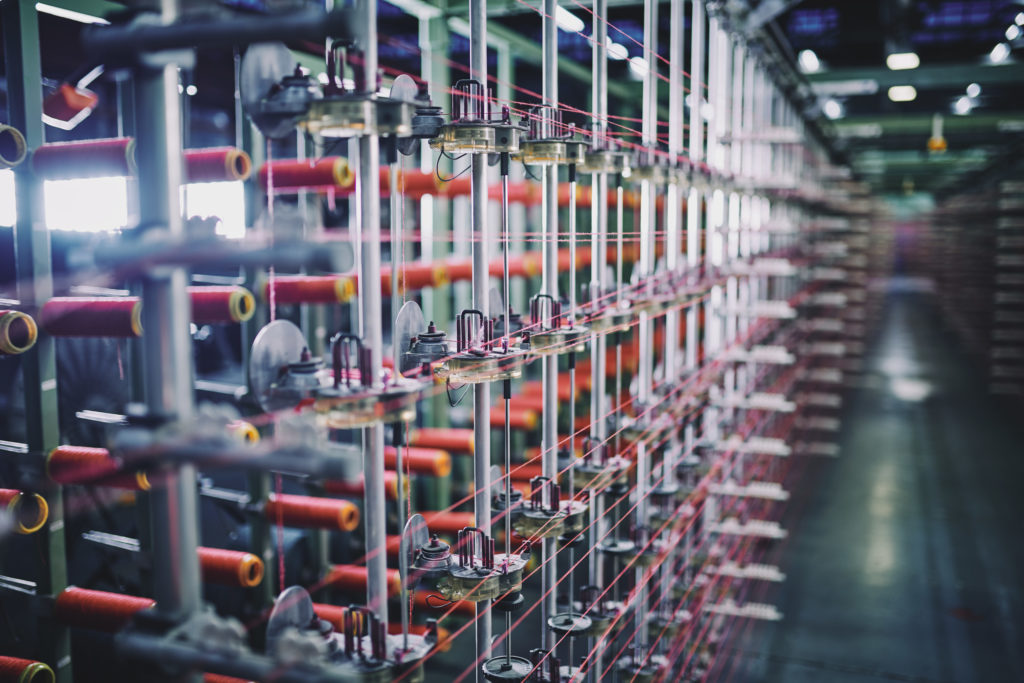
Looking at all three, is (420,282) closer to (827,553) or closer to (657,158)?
(657,158)

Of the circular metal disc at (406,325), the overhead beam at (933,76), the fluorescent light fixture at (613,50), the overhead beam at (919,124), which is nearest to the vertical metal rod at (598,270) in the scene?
the fluorescent light fixture at (613,50)

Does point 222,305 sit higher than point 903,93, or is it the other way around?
point 903,93

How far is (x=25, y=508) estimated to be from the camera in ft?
7.32

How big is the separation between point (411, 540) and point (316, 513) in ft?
5.48

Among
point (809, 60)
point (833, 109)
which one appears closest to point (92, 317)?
point (809, 60)

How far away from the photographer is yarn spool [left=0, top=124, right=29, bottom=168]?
226cm

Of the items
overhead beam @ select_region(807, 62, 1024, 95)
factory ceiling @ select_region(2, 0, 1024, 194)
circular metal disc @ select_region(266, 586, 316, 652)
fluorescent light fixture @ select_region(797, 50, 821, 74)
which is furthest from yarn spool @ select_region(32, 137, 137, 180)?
fluorescent light fixture @ select_region(797, 50, 821, 74)

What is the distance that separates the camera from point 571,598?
2539mm

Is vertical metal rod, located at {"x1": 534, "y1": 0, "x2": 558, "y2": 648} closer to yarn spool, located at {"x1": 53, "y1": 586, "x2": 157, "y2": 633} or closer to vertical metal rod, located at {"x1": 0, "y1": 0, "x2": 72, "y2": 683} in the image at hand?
yarn spool, located at {"x1": 53, "y1": 586, "x2": 157, "y2": 633}

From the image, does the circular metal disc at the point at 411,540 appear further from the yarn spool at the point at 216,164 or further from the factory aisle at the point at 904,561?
the factory aisle at the point at 904,561

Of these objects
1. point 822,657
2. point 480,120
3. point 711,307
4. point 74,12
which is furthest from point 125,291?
point 822,657

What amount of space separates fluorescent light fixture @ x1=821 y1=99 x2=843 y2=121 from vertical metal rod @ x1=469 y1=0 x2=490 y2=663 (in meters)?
8.56

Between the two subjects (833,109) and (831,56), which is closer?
(831,56)

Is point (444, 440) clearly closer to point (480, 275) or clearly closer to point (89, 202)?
point (89, 202)
